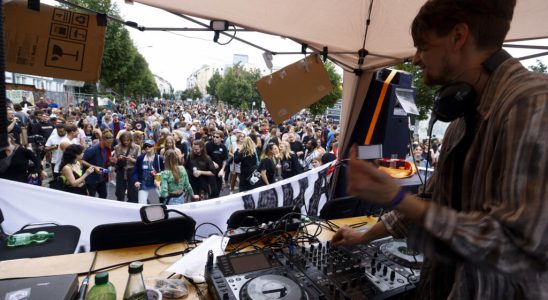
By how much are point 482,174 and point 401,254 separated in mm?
1204

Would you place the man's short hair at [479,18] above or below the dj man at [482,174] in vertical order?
above

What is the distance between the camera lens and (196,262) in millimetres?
1805

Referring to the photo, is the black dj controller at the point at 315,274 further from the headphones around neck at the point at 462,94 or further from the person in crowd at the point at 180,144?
the person in crowd at the point at 180,144

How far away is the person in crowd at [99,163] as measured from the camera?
626cm

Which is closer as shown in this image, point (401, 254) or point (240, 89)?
point (401, 254)

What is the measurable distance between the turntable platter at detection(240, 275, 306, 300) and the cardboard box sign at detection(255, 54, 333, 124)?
2.20 m

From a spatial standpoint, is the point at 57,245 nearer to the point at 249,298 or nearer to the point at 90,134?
the point at 249,298

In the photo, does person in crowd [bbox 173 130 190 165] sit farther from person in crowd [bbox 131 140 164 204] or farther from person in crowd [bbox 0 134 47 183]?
person in crowd [bbox 0 134 47 183]

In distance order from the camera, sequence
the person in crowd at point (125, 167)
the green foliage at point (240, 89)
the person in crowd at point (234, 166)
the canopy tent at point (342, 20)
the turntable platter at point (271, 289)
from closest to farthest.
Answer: the turntable platter at point (271, 289), the canopy tent at point (342, 20), the person in crowd at point (125, 167), the person in crowd at point (234, 166), the green foliage at point (240, 89)

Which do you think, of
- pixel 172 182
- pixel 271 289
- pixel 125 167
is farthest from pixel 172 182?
pixel 271 289

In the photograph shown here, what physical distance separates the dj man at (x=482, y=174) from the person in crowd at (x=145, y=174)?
19.1 feet

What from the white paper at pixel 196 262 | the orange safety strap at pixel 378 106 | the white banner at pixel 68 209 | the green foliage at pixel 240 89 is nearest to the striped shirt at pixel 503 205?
the white paper at pixel 196 262

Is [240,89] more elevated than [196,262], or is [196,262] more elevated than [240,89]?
[240,89]

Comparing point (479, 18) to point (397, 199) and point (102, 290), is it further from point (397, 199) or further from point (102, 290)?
point (102, 290)
